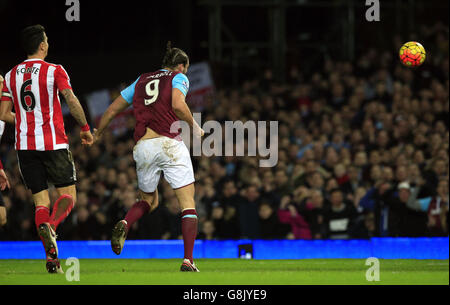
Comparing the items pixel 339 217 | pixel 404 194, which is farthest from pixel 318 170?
pixel 404 194

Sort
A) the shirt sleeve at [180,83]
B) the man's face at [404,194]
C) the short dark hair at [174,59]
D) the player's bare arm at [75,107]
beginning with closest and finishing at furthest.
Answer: the player's bare arm at [75,107] < the shirt sleeve at [180,83] < the short dark hair at [174,59] < the man's face at [404,194]

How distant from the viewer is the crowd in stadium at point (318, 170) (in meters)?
12.8

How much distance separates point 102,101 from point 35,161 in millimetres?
11652

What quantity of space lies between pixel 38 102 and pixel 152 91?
3.54ft

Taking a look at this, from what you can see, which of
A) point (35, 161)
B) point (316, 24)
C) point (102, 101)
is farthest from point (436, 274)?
point (316, 24)

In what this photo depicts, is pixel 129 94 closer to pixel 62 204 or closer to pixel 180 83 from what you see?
pixel 180 83

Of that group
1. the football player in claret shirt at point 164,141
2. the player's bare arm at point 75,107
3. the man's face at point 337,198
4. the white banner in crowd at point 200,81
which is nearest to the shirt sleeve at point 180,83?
the football player in claret shirt at point 164,141

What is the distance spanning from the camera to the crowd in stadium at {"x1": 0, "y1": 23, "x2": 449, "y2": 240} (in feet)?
41.9

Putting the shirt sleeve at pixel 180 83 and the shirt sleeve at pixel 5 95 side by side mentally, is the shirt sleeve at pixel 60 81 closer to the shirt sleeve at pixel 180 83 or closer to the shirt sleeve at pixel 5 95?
the shirt sleeve at pixel 5 95

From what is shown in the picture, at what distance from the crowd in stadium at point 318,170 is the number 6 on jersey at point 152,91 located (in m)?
5.47

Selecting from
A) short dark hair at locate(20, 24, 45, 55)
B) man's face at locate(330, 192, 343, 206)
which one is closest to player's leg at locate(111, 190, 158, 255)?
short dark hair at locate(20, 24, 45, 55)

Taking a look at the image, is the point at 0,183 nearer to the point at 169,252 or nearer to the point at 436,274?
the point at 169,252

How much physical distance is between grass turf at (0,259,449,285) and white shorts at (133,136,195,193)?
90cm

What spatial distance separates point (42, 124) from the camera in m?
7.66
